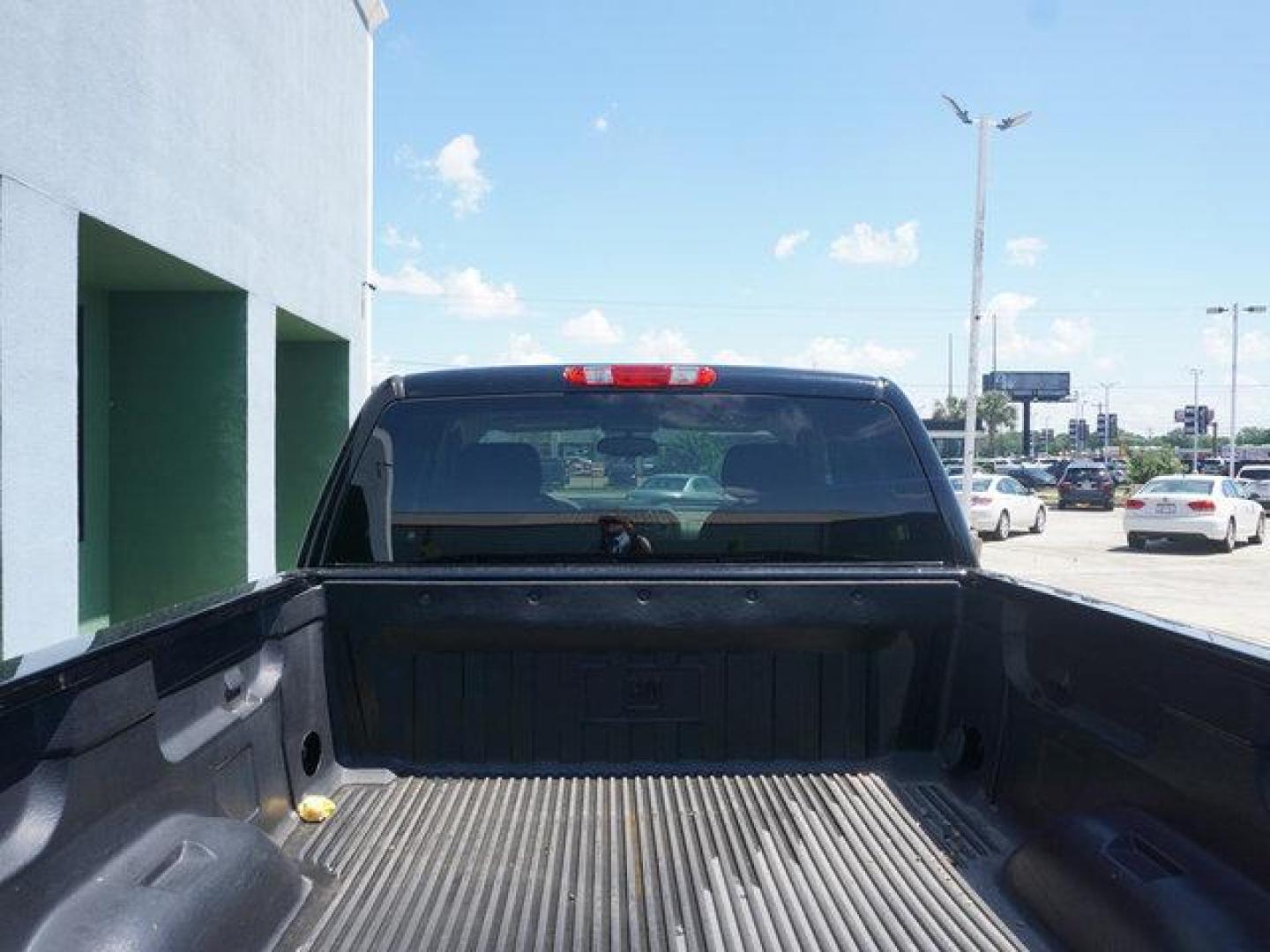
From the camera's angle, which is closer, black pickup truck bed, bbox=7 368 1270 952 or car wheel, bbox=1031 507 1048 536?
black pickup truck bed, bbox=7 368 1270 952

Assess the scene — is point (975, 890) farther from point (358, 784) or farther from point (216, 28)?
point (216, 28)

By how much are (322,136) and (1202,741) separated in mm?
12189

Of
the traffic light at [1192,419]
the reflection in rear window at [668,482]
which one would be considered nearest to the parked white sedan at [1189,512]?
the reflection in rear window at [668,482]

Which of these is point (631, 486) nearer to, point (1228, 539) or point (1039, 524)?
point (1228, 539)

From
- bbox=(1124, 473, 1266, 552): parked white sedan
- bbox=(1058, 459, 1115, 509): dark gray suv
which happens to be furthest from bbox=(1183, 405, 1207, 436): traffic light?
bbox=(1124, 473, 1266, 552): parked white sedan

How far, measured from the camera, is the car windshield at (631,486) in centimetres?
329

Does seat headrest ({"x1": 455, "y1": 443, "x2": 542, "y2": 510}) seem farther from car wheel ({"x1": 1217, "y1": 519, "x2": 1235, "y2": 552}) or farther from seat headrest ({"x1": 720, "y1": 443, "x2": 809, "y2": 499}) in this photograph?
car wheel ({"x1": 1217, "y1": 519, "x2": 1235, "y2": 552})

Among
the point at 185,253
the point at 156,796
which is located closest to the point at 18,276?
the point at 185,253

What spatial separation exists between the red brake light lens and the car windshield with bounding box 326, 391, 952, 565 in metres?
0.05

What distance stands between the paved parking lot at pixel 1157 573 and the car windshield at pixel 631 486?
24.8 feet

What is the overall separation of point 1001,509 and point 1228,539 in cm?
505

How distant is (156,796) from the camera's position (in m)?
2.13

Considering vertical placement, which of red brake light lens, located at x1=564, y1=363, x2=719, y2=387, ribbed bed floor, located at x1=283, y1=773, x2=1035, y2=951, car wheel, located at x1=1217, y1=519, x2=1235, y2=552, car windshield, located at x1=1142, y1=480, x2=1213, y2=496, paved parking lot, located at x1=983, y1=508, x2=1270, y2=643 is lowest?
paved parking lot, located at x1=983, y1=508, x2=1270, y2=643

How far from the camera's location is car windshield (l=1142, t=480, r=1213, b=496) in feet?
79.4
